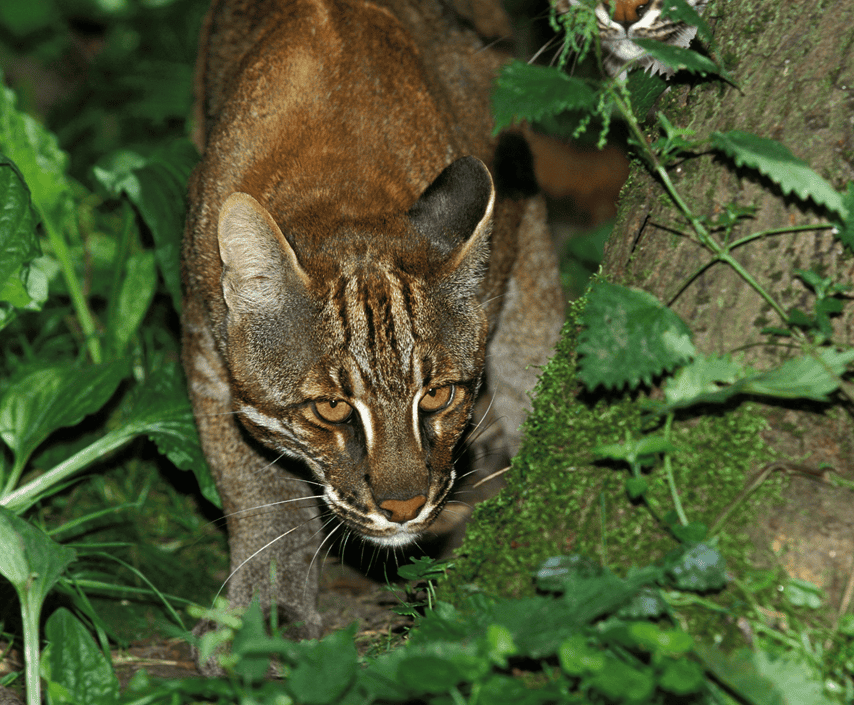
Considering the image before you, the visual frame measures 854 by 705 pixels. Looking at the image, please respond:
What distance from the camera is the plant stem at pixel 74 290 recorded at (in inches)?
228

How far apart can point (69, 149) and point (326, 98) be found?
5.45 metres

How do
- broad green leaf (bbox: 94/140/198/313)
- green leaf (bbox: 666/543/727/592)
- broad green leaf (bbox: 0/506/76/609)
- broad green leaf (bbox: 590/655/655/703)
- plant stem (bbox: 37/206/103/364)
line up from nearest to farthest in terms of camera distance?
1. broad green leaf (bbox: 590/655/655/703)
2. green leaf (bbox: 666/543/727/592)
3. broad green leaf (bbox: 0/506/76/609)
4. broad green leaf (bbox: 94/140/198/313)
5. plant stem (bbox: 37/206/103/364)

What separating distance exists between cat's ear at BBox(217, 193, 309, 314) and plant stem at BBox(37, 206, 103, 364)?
230 cm

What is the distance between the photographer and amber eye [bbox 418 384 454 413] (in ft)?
12.6

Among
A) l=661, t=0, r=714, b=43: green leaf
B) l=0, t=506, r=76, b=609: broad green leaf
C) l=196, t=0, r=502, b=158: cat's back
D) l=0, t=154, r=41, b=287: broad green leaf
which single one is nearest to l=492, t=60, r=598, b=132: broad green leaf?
l=661, t=0, r=714, b=43: green leaf

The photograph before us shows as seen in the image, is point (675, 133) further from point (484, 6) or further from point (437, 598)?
point (484, 6)

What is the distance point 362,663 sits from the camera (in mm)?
2990

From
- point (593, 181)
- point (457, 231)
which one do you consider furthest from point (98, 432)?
point (593, 181)

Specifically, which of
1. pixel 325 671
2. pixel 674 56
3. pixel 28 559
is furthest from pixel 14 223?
pixel 674 56

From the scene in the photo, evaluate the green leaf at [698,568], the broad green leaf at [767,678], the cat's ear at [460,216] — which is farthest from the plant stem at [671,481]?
the cat's ear at [460,216]

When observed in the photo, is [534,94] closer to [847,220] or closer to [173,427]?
A: [847,220]

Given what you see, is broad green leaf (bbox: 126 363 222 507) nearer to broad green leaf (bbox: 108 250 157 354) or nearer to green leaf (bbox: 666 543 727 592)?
broad green leaf (bbox: 108 250 157 354)

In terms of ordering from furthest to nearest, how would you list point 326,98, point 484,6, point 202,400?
point 484,6 < point 202,400 < point 326,98

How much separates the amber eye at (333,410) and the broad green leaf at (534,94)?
1487 millimetres
